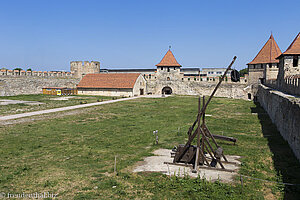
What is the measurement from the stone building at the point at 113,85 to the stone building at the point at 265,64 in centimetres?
1776

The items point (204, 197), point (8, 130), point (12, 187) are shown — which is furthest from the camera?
point (8, 130)

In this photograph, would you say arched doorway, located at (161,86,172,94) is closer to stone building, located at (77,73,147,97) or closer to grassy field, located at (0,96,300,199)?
stone building, located at (77,73,147,97)

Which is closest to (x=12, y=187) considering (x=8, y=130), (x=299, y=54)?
(x=8, y=130)

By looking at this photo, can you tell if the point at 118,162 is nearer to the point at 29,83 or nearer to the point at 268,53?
the point at 268,53

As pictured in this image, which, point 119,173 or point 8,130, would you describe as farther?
point 8,130

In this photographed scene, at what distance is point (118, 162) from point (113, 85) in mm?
32335

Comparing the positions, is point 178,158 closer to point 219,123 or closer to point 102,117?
point 219,123

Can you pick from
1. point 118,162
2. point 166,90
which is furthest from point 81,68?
point 118,162

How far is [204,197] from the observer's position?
607 centimetres

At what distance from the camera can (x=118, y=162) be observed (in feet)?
28.0

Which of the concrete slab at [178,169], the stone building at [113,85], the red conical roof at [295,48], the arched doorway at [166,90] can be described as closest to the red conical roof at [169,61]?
the arched doorway at [166,90]

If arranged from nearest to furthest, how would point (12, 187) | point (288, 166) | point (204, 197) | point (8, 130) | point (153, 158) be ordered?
1. point (204, 197)
2. point (12, 187)
3. point (288, 166)
4. point (153, 158)
5. point (8, 130)

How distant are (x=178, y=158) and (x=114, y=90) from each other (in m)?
32.3

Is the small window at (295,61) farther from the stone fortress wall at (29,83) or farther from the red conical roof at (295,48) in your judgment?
the stone fortress wall at (29,83)
